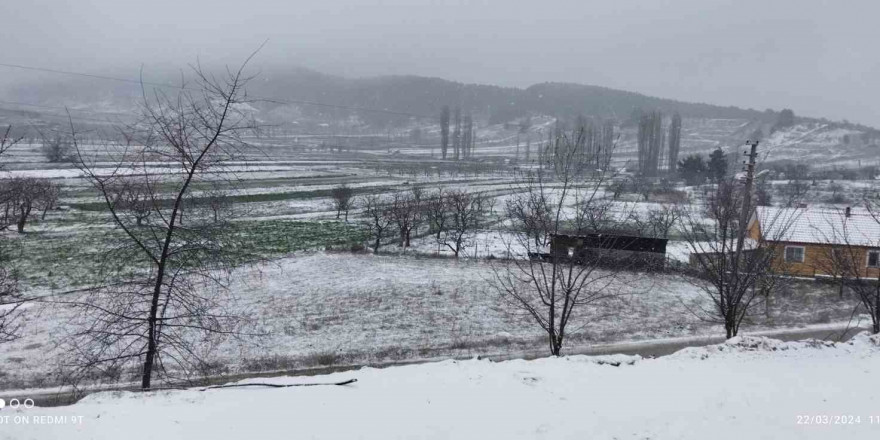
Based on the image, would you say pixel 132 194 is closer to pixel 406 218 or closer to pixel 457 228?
pixel 406 218

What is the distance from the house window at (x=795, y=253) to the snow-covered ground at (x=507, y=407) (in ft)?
63.4

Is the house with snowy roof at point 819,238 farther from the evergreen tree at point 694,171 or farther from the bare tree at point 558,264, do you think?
the evergreen tree at point 694,171

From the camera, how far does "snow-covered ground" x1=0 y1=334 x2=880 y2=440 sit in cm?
461

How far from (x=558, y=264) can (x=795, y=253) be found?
1778cm

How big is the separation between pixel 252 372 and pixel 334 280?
8.19 meters

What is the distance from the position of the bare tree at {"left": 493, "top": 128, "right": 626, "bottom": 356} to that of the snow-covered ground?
189cm

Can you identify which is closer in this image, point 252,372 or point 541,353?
point 252,372

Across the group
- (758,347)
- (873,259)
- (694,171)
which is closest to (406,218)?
(758,347)

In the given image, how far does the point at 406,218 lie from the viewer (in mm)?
26500

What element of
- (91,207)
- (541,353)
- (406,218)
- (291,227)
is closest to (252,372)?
(541,353)

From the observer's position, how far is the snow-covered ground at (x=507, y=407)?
4605 mm

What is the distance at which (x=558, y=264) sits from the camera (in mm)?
11609

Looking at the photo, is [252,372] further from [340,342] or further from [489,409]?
[489,409]

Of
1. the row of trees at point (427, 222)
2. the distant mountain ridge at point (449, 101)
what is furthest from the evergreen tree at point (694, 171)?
the distant mountain ridge at point (449, 101)
